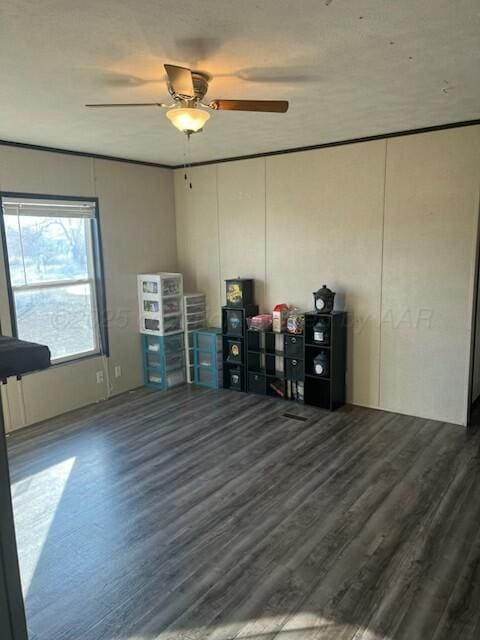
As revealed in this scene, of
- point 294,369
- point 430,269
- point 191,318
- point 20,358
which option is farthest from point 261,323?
point 20,358

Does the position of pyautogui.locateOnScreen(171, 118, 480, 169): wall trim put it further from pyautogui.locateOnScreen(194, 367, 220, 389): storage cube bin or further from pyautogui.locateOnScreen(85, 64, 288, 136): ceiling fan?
pyautogui.locateOnScreen(194, 367, 220, 389): storage cube bin

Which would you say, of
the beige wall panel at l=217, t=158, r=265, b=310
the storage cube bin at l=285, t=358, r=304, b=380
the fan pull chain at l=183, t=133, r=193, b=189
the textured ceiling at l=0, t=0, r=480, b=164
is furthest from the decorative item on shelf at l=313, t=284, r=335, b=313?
the fan pull chain at l=183, t=133, r=193, b=189

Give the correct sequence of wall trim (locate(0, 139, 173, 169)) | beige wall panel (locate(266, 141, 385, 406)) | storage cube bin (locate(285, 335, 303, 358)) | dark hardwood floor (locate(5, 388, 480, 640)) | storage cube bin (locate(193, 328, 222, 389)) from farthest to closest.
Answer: storage cube bin (locate(193, 328, 222, 389))
storage cube bin (locate(285, 335, 303, 358))
beige wall panel (locate(266, 141, 385, 406))
wall trim (locate(0, 139, 173, 169))
dark hardwood floor (locate(5, 388, 480, 640))

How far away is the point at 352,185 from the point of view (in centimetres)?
460

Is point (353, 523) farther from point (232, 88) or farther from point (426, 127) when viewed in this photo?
point (426, 127)

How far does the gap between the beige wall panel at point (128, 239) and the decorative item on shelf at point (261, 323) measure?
1.46m

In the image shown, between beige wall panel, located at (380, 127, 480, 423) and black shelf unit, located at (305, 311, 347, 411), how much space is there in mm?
432

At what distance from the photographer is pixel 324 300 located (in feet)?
15.3

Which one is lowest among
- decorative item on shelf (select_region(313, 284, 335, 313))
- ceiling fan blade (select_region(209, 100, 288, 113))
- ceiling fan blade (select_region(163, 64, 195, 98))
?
decorative item on shelf (select_region(313, 284, 335, 313))

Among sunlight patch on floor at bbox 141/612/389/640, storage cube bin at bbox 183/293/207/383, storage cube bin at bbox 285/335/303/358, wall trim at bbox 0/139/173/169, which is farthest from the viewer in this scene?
storage cube bin at bbox 183/293/207/383

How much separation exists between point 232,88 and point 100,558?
9.47 feet

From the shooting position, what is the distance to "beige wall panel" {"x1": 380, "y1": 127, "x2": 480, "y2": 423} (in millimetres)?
4039

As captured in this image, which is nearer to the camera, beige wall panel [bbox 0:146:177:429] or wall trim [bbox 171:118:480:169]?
wall trim [bbox 171:118:480:169]

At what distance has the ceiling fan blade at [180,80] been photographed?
220 centimetres
